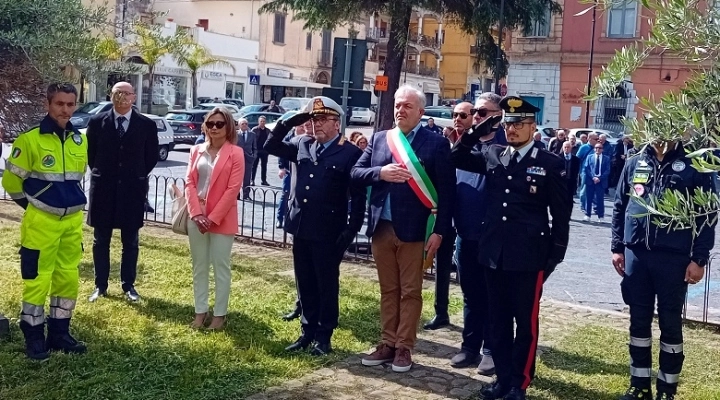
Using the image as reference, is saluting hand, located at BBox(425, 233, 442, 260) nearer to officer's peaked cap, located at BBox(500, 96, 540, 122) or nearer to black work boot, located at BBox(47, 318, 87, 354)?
officer's peaked cap, located at BBox(500, 96, 540, 122)

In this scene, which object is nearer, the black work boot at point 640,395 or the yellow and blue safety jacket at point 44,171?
the black work boot at point 640,395

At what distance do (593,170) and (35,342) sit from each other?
46.1ft

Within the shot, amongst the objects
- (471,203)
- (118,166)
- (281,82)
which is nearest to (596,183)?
(471,203)

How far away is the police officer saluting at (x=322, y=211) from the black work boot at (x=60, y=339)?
4.88ft

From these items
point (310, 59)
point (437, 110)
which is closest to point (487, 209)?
point (437, 110)

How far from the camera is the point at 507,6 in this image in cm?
1767

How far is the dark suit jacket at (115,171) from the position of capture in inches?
294

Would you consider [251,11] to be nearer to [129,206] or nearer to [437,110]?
[437,110]

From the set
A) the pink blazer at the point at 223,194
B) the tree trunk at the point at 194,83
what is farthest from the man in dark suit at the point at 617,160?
the tree trunk at the point at 194,83

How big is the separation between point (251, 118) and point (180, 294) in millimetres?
25229

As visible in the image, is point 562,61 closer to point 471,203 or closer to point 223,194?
point 471,203

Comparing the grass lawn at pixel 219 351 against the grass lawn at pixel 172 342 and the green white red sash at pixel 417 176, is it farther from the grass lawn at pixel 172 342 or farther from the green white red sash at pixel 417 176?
the green white red sash at pixel 417 176

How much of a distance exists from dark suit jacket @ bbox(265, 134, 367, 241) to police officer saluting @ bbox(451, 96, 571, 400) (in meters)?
1.10

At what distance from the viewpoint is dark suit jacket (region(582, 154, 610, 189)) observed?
17.8 metres
